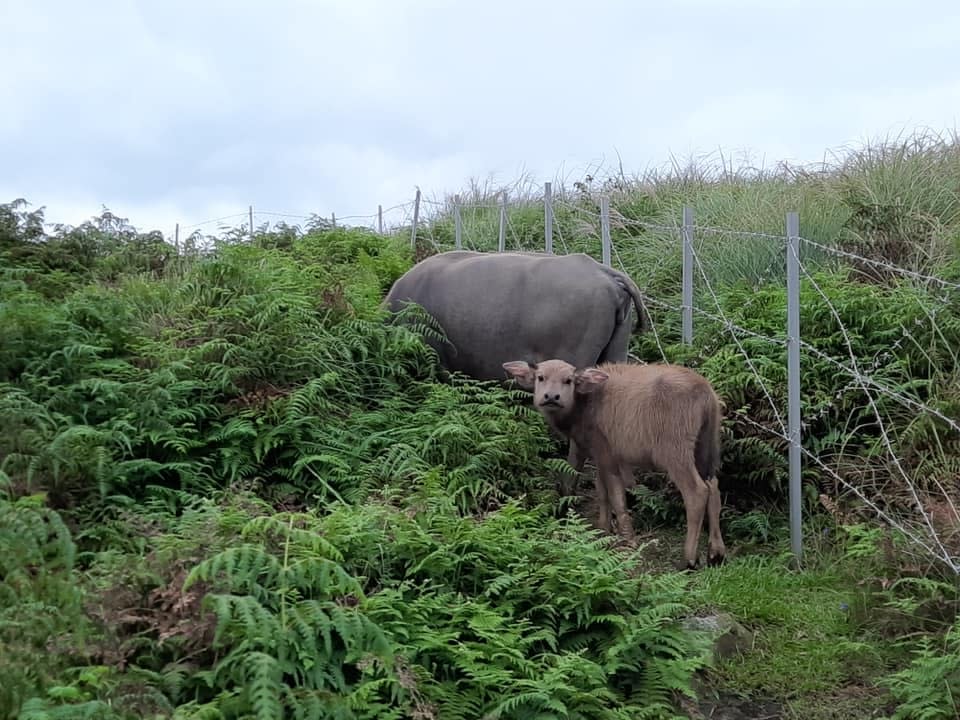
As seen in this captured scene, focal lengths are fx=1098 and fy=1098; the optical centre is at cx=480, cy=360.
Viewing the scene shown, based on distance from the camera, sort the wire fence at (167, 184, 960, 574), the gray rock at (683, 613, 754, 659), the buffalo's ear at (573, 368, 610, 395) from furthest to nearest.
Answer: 1. the buffalo's ear at (573, 368, 610, 395)
2. the wire fence at (167, 184, 960, 574)
3. the gray rock at (683, 613, 754, 659)

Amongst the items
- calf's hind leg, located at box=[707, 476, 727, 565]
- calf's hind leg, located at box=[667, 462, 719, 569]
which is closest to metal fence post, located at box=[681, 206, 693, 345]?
calf's hind leg, located at box=[707, 476, 727, 565]

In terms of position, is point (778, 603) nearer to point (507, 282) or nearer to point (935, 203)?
point (507, 282)

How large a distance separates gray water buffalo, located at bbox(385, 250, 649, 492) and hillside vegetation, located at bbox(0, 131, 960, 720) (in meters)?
0.37

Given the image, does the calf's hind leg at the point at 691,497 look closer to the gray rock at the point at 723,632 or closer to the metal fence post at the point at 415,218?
the gray rock at the point at 723,632

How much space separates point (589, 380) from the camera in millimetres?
7484

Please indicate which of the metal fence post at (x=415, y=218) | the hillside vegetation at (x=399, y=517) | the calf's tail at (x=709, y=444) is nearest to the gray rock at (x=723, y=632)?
the hillside vegetation at (x=399, y=517)

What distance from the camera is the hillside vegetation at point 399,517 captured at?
14.6 ft

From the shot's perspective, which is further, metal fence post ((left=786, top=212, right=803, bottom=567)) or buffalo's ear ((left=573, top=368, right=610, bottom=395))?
buffalo's ear ((left=573, top=368, right=610, bottom=395))

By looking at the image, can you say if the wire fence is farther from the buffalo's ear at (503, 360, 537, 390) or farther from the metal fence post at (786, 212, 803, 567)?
the buffalo's ear at (503, 360, 537, 390)

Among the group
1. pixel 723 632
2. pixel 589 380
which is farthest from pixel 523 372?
pixel 723 632

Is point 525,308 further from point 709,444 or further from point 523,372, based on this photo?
point 709,444

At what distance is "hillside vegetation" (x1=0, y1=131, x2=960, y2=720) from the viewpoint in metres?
4.45

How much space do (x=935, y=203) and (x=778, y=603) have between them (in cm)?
785

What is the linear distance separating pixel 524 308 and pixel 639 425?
6.87 ft
